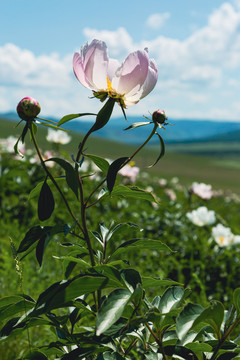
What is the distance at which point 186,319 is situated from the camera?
73cm

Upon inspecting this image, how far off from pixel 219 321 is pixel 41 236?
37 centimetres

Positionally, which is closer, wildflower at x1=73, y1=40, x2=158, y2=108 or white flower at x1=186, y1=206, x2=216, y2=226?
wildflower at x1=73, y1=40, x2=158, y2=108

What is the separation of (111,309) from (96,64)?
19.4 inches

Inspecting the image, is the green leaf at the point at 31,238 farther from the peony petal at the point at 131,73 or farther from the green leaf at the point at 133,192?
the peony petal at the point at 131,73

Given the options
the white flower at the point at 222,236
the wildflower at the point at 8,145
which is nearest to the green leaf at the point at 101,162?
the white flower at the point at 222,236

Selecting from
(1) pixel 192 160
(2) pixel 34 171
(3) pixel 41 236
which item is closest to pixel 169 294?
(3) pixel 41 236

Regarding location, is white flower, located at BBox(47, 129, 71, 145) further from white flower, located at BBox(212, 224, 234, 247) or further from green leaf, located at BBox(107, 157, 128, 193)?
green leaf, located at BBox(107, 157, 128, 193)

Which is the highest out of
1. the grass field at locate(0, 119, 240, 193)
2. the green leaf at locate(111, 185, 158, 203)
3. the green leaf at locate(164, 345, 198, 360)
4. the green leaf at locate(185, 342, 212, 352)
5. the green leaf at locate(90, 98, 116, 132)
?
the green leaf at locate(90, 98, 116, 132)

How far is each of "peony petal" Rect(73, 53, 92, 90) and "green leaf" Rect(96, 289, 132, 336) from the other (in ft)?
1.42

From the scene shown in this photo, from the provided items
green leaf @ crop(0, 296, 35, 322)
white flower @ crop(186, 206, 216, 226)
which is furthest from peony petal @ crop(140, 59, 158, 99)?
white flower @ crop(186, 206, 216, 226)

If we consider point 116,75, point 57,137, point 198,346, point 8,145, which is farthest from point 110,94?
point 8,145

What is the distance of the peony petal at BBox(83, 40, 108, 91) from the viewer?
886 mm

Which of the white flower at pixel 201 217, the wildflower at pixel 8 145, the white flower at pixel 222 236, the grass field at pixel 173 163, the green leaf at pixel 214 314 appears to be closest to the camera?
the green leaf at pixel 214 314

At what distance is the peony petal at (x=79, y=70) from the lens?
0.88m
